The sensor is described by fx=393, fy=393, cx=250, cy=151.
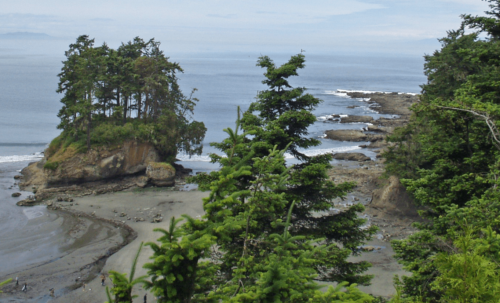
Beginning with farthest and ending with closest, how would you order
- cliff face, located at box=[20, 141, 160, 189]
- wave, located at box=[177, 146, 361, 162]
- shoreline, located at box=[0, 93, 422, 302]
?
wave, located at box=[177, 146, 361, 162], cliff face, located at box=[20, 141, 160, 189], shoreline, located at box=[0, 93, 422, 302]

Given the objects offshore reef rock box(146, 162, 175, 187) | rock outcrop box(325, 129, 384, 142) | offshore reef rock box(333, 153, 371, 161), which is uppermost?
rock outcrop box(325, 129, 384, 142)

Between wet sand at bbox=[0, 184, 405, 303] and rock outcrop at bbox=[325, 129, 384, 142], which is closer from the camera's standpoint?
wet sand at bbox=[0, 184, 405, 303]

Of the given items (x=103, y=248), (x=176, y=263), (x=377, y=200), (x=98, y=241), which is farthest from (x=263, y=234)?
(x=377, y=200)

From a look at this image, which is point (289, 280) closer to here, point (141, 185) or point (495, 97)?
point (495, 97)

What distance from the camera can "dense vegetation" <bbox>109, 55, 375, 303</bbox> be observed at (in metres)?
5.42

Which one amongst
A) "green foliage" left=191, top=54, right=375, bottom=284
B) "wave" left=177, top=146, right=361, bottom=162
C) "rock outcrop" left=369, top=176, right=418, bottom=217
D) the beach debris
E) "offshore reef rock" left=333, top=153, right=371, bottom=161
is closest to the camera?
"green foliage" left=191, top=54, right=375, bottom=284

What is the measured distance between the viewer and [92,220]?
28.3 metres

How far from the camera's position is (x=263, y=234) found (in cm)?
965

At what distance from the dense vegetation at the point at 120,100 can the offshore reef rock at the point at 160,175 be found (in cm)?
249

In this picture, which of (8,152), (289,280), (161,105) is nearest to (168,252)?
(289,280)

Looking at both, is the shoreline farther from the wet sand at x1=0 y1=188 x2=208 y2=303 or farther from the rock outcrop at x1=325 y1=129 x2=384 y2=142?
the rock outcrop at x1=325 y1=129 x2=384 y2=142

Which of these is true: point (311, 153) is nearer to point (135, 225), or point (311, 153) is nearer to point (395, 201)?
point (395, 201)

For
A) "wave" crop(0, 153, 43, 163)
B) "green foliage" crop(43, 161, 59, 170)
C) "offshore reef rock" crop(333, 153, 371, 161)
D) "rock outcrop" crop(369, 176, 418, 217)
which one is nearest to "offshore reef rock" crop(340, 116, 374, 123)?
"offshore reef rock" crop(333, 153, 371, 161)

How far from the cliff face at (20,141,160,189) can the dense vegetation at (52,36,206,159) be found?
84 cm
